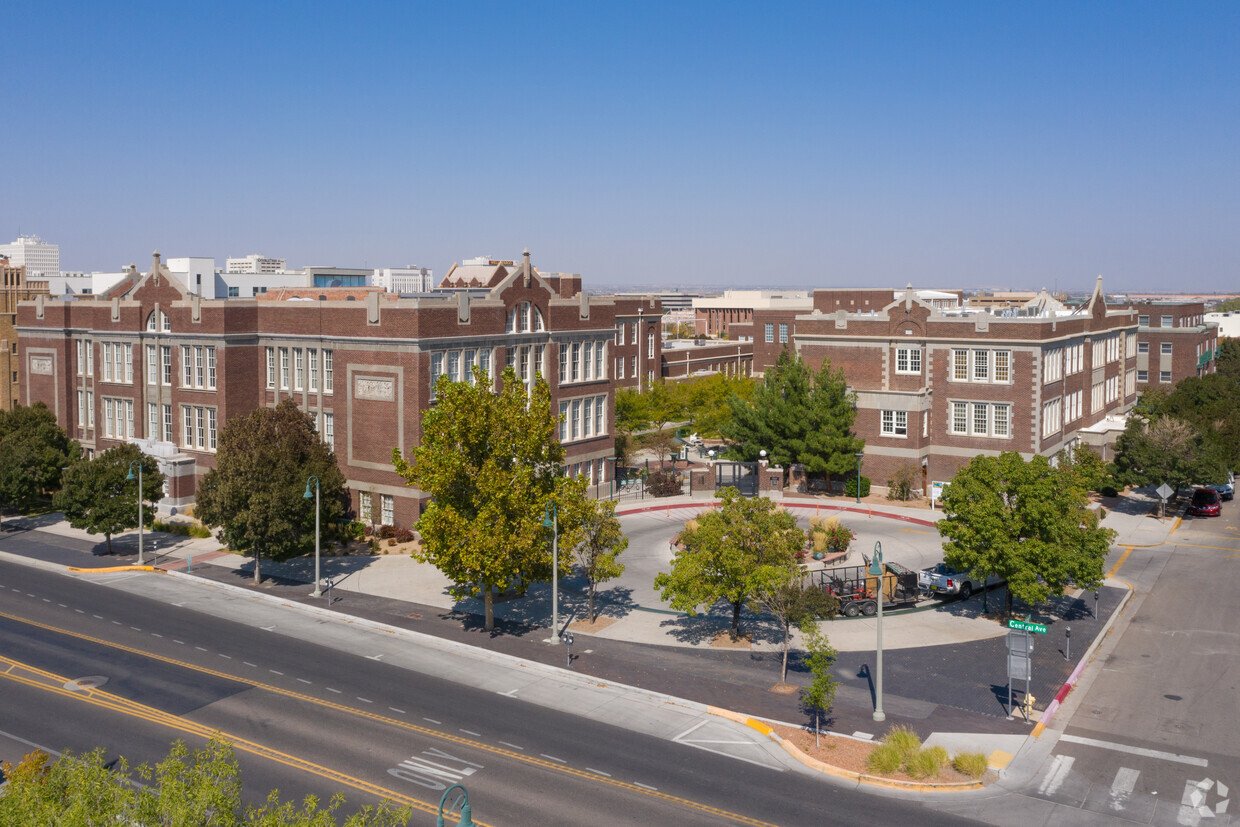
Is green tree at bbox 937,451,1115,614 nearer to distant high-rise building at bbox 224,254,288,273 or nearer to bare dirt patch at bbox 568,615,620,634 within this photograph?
bare dirt patch at bbox 568,615,620,634

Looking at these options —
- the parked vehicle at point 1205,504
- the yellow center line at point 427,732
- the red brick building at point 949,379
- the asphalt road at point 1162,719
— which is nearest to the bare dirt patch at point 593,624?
the yellow center line at point 427,732

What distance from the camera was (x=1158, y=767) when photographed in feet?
84.9

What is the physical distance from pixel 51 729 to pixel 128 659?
6250mm

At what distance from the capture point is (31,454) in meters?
56.2

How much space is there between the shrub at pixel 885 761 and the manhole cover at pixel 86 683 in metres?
24.1

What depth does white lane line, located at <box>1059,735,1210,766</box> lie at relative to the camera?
1034 inches

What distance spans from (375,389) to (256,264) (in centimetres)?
9975

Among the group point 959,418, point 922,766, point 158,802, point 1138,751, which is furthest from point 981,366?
point 158,802

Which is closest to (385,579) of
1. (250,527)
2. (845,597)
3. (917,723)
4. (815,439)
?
(250,527)

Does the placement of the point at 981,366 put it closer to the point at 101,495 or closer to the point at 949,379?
the point at 949,379

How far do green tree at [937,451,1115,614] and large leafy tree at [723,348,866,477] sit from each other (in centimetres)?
2414

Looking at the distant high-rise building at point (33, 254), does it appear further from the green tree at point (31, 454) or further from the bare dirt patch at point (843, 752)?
the bare dirt patch at point (843, 752)

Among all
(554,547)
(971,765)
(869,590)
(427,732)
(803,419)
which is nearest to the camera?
(971,765)

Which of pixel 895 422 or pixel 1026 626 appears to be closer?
pixel 1026 626
